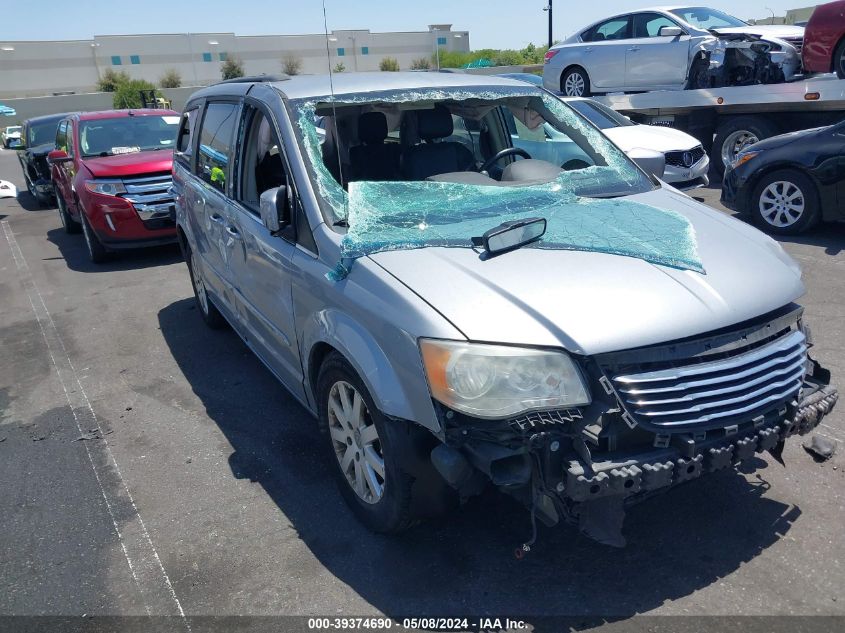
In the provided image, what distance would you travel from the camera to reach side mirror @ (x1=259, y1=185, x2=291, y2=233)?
338cm

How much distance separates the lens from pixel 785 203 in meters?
7.76

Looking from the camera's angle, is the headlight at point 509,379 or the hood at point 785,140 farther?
the hood at point 785,140

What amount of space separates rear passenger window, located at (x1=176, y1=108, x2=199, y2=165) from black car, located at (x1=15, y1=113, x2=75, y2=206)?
901 cm

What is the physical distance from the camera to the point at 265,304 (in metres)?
3.96

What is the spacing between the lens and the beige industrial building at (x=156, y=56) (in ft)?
196

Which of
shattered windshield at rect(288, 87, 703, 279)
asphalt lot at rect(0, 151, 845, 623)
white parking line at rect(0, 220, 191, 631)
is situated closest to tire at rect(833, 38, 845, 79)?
asphalt lot at rect(0, 151, 845, 623)

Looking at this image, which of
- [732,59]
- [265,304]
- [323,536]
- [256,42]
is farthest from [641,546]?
[256,42]

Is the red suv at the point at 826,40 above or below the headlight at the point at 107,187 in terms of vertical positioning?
above

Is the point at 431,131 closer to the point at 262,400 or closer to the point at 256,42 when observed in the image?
the point at 262,400

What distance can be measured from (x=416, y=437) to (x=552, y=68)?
41.4 feet

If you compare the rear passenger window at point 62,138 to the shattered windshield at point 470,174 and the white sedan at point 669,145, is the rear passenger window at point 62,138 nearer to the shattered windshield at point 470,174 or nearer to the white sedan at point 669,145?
the white sedan at point 669,145

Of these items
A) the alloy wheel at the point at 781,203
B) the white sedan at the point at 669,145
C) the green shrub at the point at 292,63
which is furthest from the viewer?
the green shrub at the point at 292,63

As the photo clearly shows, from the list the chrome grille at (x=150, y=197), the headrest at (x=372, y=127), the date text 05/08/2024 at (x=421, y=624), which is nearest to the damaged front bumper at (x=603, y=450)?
the date text 05/08/2024 at (x=421, y=624)

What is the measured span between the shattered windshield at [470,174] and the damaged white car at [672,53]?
8.30 meters
